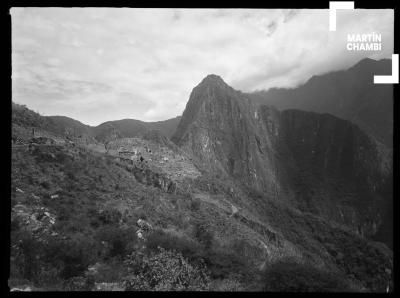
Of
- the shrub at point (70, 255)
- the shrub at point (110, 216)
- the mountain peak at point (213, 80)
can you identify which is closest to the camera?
the shrub at point (70, 255)

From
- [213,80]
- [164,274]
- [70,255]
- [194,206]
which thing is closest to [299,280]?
[164,274]

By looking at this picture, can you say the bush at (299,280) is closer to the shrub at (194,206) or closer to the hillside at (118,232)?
the hillside at (118,232)

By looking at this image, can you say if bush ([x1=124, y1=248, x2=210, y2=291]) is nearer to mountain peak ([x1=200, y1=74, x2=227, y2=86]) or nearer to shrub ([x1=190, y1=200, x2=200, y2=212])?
shrub ([x1=190, y1=200, x2=200, y2=212])

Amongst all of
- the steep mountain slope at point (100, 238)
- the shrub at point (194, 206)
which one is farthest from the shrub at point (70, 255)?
the shrub at point (194, 206)

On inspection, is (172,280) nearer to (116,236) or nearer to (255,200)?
(116,236)

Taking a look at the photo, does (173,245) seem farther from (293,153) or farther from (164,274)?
(293,153)

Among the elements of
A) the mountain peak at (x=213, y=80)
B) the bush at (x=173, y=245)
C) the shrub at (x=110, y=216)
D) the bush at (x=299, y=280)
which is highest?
the mountain peak at (x=213, y=80)

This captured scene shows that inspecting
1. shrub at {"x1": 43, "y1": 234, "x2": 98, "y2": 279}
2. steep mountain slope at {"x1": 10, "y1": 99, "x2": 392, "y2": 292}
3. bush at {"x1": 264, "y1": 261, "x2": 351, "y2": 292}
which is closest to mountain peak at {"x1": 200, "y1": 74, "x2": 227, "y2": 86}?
steep mountain slope at {"x1": 10, "y1": 99, "x2": 392, "y2": 292}
